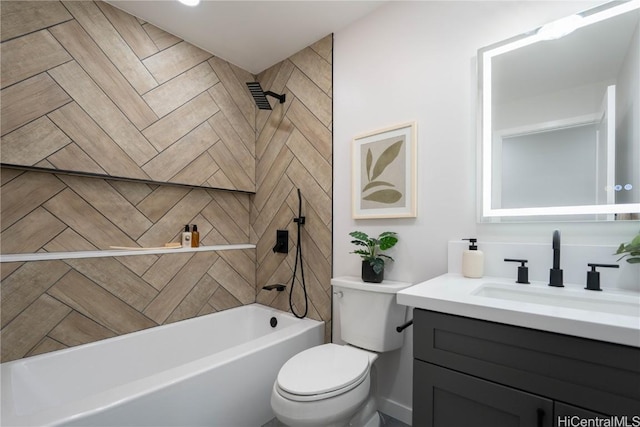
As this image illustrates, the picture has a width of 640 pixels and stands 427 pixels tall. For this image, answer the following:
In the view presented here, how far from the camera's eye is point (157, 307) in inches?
80.4

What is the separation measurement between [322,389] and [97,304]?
1476 millimetres

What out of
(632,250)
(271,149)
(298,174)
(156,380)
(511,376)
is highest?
(271,149)

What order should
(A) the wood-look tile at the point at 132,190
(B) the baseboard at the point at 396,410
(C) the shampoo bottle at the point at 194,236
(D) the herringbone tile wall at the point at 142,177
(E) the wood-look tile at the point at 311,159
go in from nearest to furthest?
(D) the herringbone tile wall at the point at 142,177 < (B) the baseboard at the point at 396,410 < (A) the wood-look tile at the point at 132,190 < (E) the wood-look tile at the point at 311,159 < (C) the shampoo bottle at the point at 194,236

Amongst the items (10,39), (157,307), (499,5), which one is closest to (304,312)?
(157,307)

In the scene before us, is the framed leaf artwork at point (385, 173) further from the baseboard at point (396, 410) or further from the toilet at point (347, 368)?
the baseboard at point (396, 410)

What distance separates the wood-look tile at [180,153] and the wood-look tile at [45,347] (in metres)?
1.10

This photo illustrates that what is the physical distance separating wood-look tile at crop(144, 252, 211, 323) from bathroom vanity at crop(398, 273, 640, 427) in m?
1.71

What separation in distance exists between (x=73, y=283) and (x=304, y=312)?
1.48 meters

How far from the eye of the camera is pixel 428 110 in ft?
5.61

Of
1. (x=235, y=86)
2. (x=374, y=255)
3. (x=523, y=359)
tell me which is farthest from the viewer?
(x=235, y=86)

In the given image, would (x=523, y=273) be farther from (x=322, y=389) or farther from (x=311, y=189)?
(x=311, y=189)

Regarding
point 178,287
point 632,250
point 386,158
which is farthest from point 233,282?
point 632,250

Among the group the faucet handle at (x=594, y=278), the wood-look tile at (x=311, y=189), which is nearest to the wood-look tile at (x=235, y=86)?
the wood-look tile at (x=311, y=189)

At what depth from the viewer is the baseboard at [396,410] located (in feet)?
5.64
